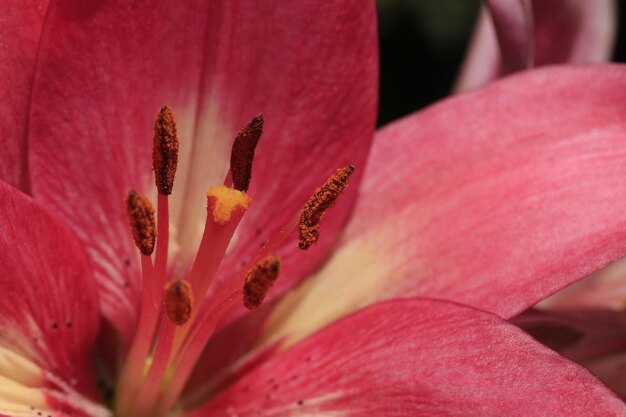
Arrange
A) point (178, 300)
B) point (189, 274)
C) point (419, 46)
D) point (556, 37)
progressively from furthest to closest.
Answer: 1. point (419, 46)
2. point (556, 37)
3. point (189, 274)
4. point (178, 300)

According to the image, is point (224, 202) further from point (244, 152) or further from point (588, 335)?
point (588, 335)

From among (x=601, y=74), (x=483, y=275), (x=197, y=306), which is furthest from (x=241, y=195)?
(x=601, y=74)

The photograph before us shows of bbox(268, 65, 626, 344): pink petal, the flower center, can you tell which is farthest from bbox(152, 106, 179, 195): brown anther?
bbox(268, 65, 626, 344): pink petal

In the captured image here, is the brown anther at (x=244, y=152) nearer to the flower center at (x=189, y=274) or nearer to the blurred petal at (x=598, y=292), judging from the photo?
the flower center at (x=189, y=274)

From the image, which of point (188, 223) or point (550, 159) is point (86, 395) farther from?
point (550, 159)

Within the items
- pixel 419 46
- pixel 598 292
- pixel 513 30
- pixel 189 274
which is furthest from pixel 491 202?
pixel 419 46

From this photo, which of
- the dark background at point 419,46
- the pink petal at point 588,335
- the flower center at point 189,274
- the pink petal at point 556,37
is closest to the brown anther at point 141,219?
the flower center at point 189,274
